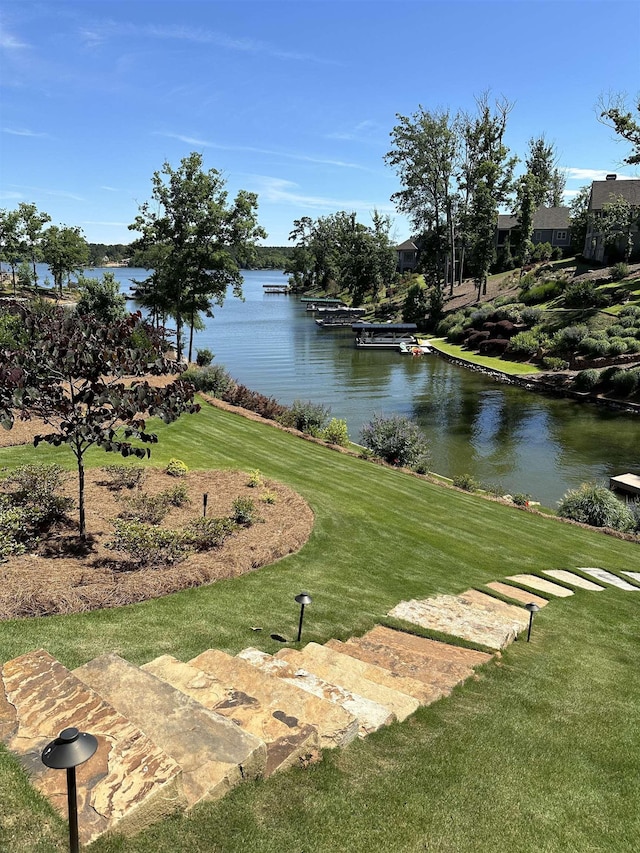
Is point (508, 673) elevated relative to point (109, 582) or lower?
lower

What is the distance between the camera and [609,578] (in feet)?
34.8

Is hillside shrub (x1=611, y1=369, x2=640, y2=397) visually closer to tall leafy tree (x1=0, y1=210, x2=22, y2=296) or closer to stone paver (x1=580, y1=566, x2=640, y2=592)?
stone paver (x1=580, y1=566, x2=640, y2=592)

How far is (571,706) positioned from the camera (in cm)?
562

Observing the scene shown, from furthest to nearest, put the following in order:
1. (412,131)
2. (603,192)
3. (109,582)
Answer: (603,192)
(412,131)
(109,582)

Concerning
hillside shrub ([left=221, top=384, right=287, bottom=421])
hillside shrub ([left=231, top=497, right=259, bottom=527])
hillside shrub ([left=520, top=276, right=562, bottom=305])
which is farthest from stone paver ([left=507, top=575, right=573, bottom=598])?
hillside shrub ([left=520, top=276, right=562, bottom=305])

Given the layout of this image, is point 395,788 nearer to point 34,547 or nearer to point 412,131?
point 34,547

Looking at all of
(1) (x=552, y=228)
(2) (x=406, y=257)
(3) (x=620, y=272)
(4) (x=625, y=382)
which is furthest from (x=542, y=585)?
(2) (x=406, y=257)

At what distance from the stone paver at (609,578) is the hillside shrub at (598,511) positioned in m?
4.70

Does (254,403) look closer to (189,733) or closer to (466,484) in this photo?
(466,484)

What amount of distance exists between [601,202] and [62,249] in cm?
7033

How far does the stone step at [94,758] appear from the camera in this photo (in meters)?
2.89

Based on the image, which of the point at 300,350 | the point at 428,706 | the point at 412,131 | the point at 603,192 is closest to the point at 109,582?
the point at 428,706

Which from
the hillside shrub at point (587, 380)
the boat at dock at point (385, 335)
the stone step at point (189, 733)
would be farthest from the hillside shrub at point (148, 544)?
the boat at dock at point (385, 335)

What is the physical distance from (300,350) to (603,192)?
47224mm
